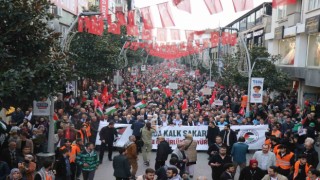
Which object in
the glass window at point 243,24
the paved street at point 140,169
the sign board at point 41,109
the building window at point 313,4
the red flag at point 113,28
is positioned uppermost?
the glass window at point 243,24

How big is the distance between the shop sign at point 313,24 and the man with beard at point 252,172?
17.6 metres

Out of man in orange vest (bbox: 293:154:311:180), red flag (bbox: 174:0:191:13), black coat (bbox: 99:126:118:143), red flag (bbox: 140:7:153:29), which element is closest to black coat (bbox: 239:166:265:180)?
man in orange vest (bbox: 293:154:311:180)

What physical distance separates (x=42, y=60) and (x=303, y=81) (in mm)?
22904

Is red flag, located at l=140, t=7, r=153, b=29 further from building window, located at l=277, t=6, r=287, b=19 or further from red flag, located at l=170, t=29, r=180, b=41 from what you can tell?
building window, located at l=277, t=6, r=287, b=19

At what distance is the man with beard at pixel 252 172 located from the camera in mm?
8938

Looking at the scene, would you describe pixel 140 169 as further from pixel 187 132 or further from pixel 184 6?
pixel 184 6

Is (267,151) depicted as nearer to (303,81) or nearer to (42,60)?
(42,60)

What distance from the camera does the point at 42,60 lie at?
969cm

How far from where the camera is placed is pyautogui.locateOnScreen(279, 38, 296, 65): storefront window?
30.9m

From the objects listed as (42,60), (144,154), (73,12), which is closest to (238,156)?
(144,154)

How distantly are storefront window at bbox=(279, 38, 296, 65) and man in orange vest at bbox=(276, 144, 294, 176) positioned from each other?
860 inches

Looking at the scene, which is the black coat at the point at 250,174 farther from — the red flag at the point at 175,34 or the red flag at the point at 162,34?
the red flag at the point at 175,34

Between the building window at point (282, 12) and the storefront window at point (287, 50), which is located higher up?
the building window at point (282, 12)

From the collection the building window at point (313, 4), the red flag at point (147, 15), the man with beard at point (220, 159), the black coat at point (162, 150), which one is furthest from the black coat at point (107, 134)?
the building window at point (313, 4)
